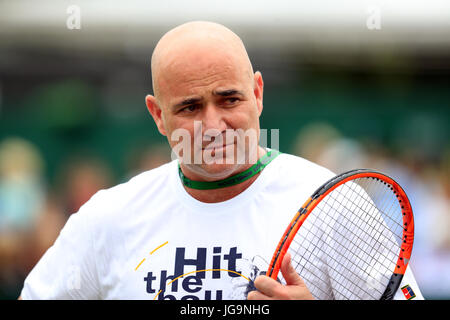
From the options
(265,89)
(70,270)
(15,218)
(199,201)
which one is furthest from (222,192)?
(265,89)

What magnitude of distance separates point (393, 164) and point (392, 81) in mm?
1200

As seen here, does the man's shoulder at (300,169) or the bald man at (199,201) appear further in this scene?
the man's shoulder at (300,169)

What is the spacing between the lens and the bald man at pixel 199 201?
2377 millimetres

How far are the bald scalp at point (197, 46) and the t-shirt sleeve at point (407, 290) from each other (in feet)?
3.20

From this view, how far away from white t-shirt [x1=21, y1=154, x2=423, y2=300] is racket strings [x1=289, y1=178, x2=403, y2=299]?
0.31 feet

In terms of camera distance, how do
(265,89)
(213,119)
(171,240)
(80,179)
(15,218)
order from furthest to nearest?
(265,89) < (80,179) < (15,218) < (171,240) < (213,119)

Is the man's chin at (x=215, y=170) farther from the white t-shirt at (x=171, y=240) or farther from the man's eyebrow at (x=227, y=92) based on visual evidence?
the man's eyebrow at (x=227, y=92)

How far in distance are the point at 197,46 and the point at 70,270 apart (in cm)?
109

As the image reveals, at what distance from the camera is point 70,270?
2.66 m

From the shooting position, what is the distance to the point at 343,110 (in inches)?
259

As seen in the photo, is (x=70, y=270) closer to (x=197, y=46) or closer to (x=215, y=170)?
(x=215, y=170)

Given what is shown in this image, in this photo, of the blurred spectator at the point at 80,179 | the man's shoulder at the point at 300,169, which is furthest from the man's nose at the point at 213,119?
the blurred spectator at the point at 80,179

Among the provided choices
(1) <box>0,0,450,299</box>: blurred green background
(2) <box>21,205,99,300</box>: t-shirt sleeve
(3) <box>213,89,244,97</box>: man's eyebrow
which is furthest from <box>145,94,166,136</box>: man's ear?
(1) <box>0,0,450,299</box>: blurred green background

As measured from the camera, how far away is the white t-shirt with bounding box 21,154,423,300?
240 cm
